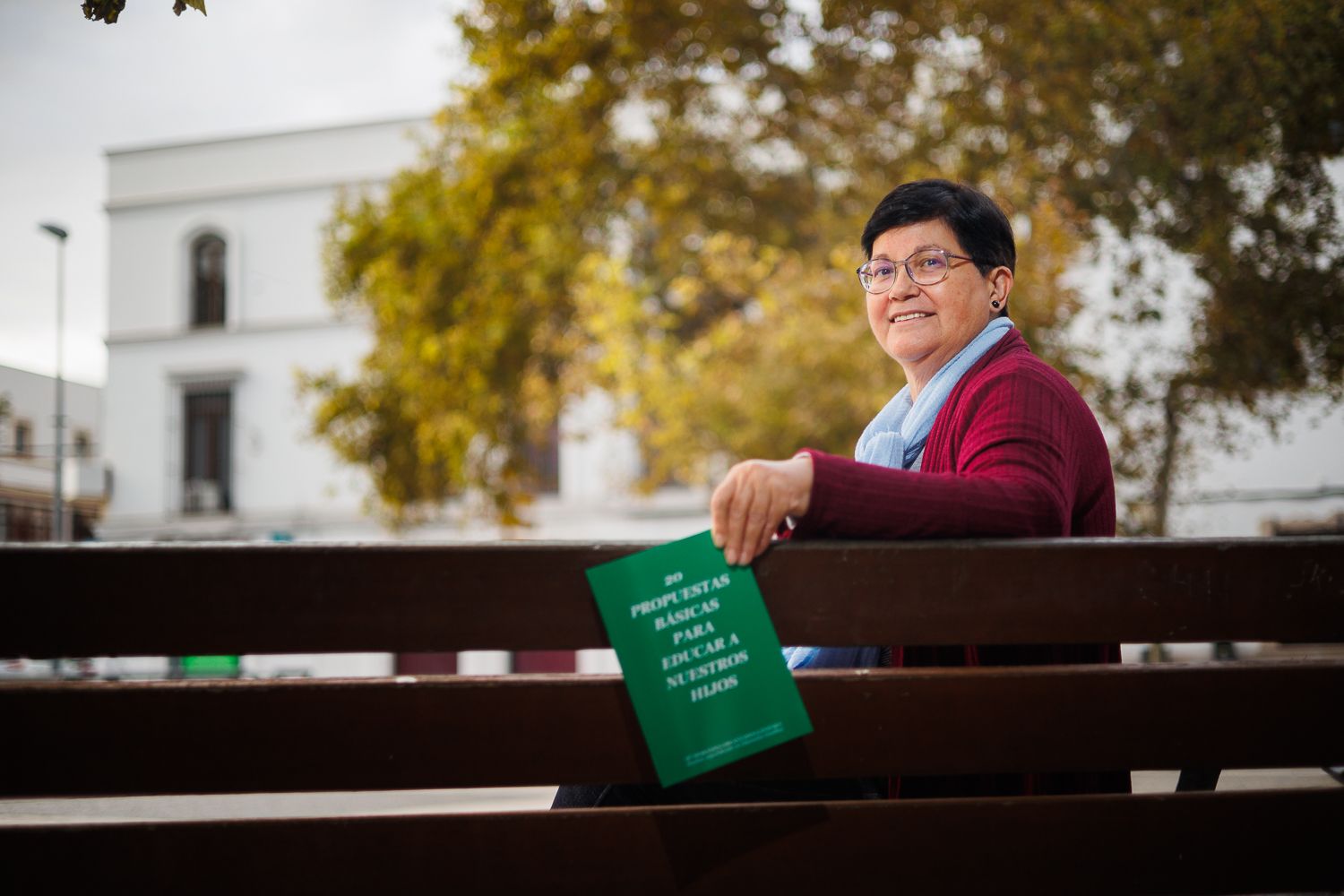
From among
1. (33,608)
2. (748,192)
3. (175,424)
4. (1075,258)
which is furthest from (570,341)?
(175,424)

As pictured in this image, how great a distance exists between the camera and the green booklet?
5.16 ft

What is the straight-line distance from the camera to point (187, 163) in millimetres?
25781

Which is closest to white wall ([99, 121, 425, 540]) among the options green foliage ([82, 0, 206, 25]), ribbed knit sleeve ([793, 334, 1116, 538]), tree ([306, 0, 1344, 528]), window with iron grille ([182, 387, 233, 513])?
window with iron grille ([182, 387, 233, 513])

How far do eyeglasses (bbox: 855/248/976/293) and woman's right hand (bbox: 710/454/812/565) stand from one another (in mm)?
869

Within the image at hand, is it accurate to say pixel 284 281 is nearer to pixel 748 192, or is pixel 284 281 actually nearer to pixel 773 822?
pixel 748 192

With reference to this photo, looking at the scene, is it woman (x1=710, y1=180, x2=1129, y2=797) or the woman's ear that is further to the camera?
the woman's ear

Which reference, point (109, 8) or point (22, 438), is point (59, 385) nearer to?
point (22, 438)

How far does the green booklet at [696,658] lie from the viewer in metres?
1.57

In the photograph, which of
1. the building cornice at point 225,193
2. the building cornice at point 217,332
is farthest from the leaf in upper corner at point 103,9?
the building cornice at point 225,193

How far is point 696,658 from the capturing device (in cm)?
159

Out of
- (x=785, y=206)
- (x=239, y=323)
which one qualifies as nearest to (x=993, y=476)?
(x=785, y=206)

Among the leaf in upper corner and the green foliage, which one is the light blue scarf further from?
the leaf in upper corner

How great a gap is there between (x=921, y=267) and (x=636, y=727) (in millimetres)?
1233

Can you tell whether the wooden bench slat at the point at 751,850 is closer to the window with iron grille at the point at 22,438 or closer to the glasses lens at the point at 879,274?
the glasses lens at the point at 879,274
